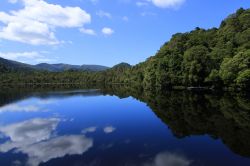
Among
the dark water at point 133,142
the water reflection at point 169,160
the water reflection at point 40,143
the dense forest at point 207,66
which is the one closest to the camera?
the water reflection at point 169,160

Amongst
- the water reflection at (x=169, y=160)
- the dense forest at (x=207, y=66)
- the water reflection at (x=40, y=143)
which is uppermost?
the dense forest at (x=207, y=66)

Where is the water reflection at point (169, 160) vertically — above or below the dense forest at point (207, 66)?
below

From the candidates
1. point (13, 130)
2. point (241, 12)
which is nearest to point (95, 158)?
point (13, 130)

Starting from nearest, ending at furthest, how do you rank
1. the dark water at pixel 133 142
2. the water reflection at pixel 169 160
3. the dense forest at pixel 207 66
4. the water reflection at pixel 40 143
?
the water reflection at pixel 169 160, the dark water at pixel 133 142, the water reflection at pixel 40 143, the dense forest at pixel 207 66

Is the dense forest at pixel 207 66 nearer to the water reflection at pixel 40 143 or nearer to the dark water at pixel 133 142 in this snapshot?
the dark water at pixel 133 142

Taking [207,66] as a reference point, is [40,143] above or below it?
below

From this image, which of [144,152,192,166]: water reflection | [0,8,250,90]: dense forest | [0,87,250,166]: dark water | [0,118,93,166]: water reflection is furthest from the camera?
[0,8,250,90]: dense forest

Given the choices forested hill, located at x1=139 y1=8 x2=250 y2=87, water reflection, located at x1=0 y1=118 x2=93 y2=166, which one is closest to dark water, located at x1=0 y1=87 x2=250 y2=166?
water reflection, located at x1=0 y1=118 x2=93 y2=166

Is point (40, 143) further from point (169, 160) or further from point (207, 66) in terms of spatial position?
point (207, 66)

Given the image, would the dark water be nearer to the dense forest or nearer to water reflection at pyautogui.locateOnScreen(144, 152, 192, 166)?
water reflection at pyautogui.locateOnScreen(144, 152, 192, 166)

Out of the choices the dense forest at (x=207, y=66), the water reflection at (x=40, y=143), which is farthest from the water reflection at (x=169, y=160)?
the dense forest at (x=207, y=66)

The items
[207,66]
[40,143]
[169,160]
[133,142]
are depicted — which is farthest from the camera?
[207,66]

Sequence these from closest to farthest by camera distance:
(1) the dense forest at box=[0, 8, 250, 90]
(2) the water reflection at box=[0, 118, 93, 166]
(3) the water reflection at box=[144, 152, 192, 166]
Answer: (3) the water reflection at box=[144, 152, 192, 166] < (2) the water reflection at box=[0, 118, 93, 166] < (1) the dense forest at box=[0, 8, 250, 90]

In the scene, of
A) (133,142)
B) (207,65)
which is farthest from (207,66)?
(133,142)
